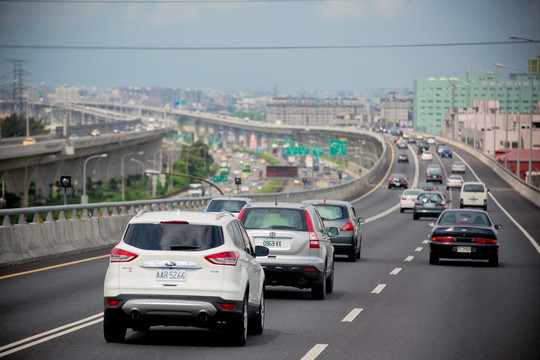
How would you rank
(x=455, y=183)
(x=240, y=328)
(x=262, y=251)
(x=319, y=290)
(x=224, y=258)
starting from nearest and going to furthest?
(x=224, y=258) < (x=240, y=328) < (x=262, y=251) < (x=319, y=290) < (x=455, y=183)

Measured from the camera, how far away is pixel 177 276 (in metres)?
11.1

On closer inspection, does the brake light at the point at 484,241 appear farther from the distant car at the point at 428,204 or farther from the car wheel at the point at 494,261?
the distant car at the point at 428,204

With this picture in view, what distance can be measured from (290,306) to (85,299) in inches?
130

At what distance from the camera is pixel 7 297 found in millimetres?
16719

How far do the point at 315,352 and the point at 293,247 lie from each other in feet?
18.4

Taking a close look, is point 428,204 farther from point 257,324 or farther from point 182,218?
point 182,218

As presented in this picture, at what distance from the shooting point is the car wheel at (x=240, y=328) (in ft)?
37.1

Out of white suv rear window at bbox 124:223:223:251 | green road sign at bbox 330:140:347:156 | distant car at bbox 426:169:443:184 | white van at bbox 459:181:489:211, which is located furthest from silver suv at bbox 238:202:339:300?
green road sign at bbox 330:140:347:156

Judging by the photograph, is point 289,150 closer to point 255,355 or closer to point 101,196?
point 101,196

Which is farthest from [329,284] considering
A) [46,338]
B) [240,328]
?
[46,338]

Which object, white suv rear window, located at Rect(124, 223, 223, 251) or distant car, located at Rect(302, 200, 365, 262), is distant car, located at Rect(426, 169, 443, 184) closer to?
distant car, located at Rect(302, 200, 365, 262)

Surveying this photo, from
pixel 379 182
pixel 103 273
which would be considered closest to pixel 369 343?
pixel 103 273

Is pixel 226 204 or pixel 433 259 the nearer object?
pixel 433 259

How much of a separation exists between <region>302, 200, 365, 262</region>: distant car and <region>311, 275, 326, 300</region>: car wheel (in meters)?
8.45
